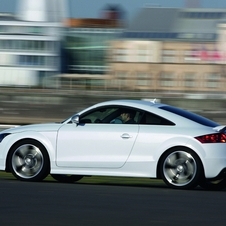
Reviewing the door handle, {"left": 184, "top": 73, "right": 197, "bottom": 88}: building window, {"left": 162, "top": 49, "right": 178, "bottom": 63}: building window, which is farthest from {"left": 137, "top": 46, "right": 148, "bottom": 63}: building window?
the door handle

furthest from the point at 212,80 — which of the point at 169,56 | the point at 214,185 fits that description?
the point at 214,185

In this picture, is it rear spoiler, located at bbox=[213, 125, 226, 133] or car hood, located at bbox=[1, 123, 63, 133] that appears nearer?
rear spoiler, located at bbox=[213, 125, 226, 133]

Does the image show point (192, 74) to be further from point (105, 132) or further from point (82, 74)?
point (105, 132)

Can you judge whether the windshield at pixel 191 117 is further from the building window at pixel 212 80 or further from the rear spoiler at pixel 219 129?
the building window at pixel 212 80

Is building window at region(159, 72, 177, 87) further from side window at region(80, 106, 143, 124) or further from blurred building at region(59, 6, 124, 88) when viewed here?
side window at region(80, 106, 143, 124)

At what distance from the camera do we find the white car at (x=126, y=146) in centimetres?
1026

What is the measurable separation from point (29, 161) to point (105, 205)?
291 cm

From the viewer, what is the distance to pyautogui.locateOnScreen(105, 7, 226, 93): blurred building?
10131cm

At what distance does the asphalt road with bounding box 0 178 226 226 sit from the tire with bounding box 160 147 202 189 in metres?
0.15

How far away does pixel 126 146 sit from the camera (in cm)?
1059

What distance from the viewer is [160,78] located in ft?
338

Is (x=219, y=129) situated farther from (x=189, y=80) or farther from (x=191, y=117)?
(x=189, y=80)

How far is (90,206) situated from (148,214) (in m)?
0.83

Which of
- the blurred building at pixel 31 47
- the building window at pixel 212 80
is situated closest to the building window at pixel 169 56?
the building window at pixel 212 80
